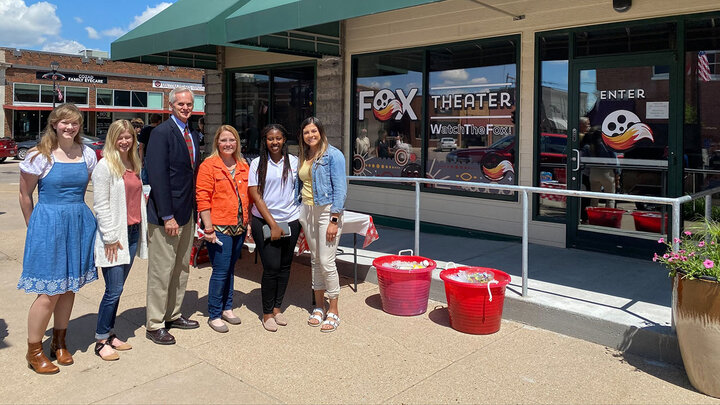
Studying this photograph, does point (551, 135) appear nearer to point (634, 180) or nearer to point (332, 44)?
point (634, 180)

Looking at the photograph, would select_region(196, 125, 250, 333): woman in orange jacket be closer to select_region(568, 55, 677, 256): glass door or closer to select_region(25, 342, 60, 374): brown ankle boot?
select_region(25, 342, 60, 374): brown ankle boot

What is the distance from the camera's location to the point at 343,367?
4.00m

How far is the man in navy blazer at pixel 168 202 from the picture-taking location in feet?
14.0

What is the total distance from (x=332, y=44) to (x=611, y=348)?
6948 mm

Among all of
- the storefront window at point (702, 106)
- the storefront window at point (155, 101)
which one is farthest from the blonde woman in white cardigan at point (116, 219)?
the storefront window at point (155, 101)

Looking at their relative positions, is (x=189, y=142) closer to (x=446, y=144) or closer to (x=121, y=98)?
(x=446, y=144)

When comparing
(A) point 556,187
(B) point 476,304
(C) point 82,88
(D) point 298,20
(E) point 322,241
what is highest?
(C) point 82,88

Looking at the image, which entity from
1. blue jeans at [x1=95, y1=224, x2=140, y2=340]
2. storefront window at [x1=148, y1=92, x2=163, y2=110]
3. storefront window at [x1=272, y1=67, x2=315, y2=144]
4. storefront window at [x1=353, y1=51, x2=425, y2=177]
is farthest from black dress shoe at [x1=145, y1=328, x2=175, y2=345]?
storefront window at [x1=148, y1=92, x2=163, y2=110]

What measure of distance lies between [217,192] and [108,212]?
86 centimetres

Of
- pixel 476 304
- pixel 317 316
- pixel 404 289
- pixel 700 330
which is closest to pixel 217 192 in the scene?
pixel 317 316

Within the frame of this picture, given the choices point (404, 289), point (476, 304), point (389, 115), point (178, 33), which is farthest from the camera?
point (389, 115)

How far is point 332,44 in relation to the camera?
382 inches

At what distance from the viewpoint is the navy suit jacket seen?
4.26 meters

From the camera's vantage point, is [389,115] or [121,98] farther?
[121,98]
